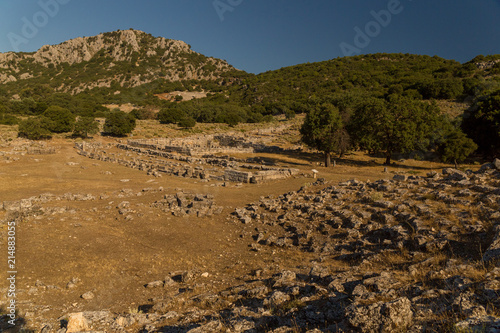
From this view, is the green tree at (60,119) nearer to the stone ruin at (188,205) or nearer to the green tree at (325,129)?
the stone ruin at (188,205)

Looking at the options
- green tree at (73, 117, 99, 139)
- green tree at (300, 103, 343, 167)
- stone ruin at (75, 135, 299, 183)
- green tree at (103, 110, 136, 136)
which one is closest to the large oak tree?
green tree at (300, 103, 343, 167)

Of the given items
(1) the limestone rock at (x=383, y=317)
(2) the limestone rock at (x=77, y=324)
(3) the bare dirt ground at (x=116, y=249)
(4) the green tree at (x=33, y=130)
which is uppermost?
(4) the green tree at (x=33, y=130)

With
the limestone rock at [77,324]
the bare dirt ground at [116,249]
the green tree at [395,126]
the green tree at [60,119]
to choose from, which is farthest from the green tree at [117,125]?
the limestone rock at [77,324]

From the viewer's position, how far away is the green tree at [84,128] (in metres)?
41.9

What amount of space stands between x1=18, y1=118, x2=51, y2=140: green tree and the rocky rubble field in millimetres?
38144

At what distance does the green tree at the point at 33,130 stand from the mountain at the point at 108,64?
218ft

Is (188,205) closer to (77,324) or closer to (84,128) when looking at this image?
(77,324)

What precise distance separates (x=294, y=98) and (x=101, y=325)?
268 feet

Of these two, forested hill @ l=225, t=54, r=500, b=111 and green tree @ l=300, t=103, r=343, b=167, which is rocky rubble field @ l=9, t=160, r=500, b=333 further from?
forested hill @ l=225, t=54, r=500, b=111

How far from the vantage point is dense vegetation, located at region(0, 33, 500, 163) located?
26.3 metres

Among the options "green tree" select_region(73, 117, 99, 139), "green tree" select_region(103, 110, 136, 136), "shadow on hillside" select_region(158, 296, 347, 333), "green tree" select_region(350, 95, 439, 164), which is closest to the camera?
"shadow on hillside" select_region(158, 296, 347, 333)

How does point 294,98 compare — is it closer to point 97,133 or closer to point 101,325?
point 97,133

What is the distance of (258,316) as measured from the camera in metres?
5.07

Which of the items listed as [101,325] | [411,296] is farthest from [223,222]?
[411,296]
